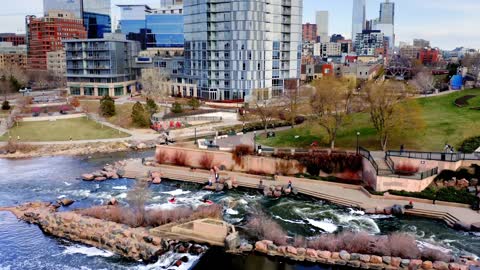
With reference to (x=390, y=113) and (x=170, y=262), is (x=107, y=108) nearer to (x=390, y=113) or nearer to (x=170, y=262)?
(x=390, y=113)

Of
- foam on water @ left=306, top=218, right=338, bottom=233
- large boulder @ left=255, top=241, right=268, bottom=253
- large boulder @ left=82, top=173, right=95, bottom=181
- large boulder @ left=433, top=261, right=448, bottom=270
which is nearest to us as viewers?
large boulder @ left=433, top=261, right=448, bottom=270

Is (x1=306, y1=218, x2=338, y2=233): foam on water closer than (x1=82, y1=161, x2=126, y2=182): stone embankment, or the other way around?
(x1=306, y1=218, x2=338, y2=233): foam on water

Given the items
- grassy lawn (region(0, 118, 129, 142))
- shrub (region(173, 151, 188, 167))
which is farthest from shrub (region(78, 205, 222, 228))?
grassy lawn (region(0, 118, 129, 142))

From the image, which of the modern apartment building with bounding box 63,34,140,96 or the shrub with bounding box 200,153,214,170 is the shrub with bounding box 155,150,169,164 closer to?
the shrub with bounding box 200,153,214,170

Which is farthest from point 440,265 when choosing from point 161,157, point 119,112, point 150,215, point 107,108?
point 119,112

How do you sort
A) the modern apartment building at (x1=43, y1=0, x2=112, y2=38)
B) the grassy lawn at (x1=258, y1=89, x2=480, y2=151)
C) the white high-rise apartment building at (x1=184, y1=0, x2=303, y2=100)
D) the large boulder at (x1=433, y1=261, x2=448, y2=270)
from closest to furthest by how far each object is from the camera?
1. the large boulder at (x1=433, y1=261, x2=448, y2=270)
2. the grassy lawn at (x1=258, y1=89, x2=480, y2=151)
3. the white high-rise apartment building at (x1=184, y1=0, x2=303, y2=100)
4. the modern apartment building at (x1=43, y1=0, x2=112, y2=38)

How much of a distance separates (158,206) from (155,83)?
2062 inches

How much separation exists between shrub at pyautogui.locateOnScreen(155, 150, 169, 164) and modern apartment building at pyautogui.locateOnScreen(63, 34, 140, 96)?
4971 centimetres

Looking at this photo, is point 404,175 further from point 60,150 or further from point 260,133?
point 60,150

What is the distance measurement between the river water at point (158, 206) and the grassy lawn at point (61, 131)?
11.1 metres

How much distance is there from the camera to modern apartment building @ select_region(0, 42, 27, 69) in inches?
5305

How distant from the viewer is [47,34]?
131875 millimetres

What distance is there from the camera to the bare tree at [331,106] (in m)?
45.0

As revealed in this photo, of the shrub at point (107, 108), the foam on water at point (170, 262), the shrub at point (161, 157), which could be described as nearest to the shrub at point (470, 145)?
the foam on water at point (170, 262)
